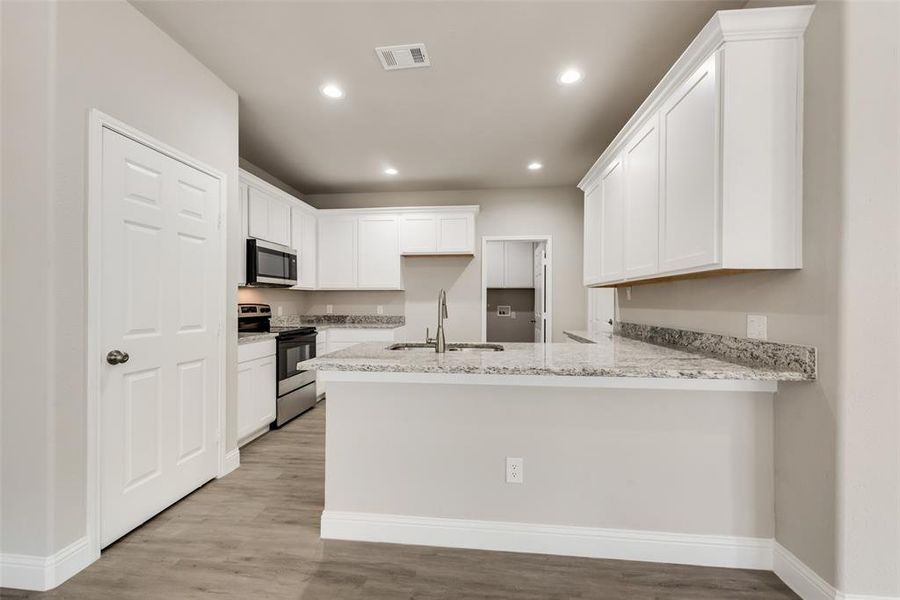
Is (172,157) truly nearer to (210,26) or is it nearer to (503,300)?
(210,26)

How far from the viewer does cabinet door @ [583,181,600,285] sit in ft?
11.1

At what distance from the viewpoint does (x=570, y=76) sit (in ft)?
8.91

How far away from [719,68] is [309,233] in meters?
4.48

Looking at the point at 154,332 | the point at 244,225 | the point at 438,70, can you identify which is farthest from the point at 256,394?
the point at 438,70

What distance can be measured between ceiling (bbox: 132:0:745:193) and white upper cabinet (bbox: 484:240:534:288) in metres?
2.75

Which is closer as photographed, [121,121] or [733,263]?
[733,263]

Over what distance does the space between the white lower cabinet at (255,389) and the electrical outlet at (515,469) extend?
7.49 ft

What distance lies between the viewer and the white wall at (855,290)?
4.70 ft

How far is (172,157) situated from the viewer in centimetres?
237

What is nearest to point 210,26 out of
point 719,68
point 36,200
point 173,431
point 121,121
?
point 121,121

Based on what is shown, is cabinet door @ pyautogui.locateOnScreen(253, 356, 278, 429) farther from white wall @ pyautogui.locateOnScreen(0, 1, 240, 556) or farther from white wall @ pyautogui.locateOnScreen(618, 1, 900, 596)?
white wall @ pyautogui.locateOnScreen(618, 1, 900, 596)

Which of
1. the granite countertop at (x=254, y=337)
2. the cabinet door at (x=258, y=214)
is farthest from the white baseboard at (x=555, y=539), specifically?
the cabinet door at (x=258, y=214)

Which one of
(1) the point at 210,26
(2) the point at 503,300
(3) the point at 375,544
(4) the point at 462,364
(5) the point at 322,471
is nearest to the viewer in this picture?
(4) the point at 462,364

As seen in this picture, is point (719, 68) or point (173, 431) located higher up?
point (719, 68)
